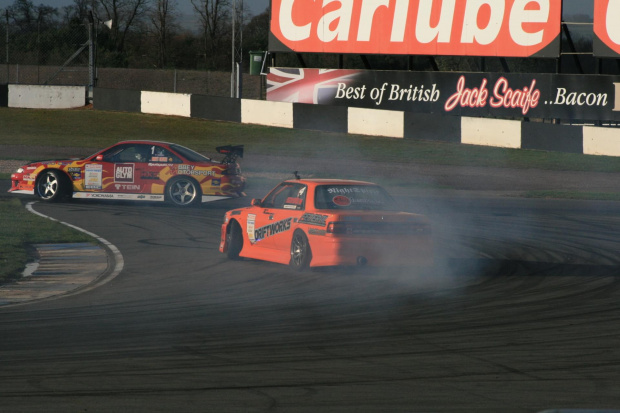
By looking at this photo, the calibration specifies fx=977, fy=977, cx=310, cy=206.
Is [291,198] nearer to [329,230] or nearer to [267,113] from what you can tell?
[329,230]

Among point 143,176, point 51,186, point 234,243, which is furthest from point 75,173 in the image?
point 234,243

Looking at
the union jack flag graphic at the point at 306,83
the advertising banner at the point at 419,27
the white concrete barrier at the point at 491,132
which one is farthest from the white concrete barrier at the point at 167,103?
the white concrete barrier at the point at 491,132

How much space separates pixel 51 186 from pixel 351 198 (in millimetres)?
9313

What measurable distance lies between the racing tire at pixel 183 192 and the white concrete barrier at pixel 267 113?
17.6m

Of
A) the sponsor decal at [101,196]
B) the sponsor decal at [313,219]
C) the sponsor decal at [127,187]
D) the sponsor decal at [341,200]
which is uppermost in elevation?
the sponsor decal at [127,187]

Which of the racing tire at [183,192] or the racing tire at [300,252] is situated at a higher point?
the racing tire at [183,192]

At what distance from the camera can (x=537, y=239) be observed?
14.6 m

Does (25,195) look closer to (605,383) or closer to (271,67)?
(605,383)

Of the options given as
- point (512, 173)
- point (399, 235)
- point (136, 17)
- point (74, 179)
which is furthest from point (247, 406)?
point (136, 17)

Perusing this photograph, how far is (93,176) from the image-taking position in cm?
1914

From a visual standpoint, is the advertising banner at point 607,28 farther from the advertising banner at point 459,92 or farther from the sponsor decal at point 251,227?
the sponsor decal at point 251,227

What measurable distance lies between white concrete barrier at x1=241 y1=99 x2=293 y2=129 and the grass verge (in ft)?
61.3

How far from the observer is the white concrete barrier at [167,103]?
38781 millimetres

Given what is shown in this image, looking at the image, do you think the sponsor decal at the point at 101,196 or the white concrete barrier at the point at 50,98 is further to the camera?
the white concrete barrier at the point at 50,98
